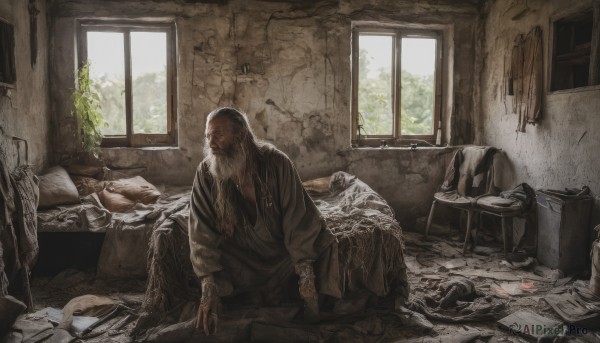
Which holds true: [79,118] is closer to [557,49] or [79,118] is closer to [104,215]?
[104,215]

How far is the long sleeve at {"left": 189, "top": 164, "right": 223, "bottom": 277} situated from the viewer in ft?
8.98

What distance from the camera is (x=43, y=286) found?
382cm

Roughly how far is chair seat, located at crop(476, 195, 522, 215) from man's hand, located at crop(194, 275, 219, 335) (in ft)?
9.88

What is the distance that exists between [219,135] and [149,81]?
299cm

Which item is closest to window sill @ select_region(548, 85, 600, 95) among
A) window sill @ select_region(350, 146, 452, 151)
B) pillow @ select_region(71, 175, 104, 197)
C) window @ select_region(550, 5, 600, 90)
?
window @ select_region(550, 5, 600, 90)

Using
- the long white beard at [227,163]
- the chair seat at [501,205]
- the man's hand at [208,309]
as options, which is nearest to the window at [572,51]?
the chair seat at [501,205]

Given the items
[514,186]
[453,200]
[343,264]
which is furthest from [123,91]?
[514,186]

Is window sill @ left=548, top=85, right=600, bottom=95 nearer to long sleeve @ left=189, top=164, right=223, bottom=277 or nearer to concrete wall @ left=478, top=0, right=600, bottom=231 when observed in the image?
concrete wall @ left=478, top=0, right=600, bottom=231

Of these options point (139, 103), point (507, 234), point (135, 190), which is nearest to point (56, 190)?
point (135, 190)

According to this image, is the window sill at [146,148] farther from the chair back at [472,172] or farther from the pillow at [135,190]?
the chair back at [472,172]

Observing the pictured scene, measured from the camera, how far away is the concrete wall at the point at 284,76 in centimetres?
508

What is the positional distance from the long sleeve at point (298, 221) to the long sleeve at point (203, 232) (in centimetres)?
46

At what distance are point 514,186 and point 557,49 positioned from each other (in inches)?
62.2

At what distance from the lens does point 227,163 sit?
284 cm
